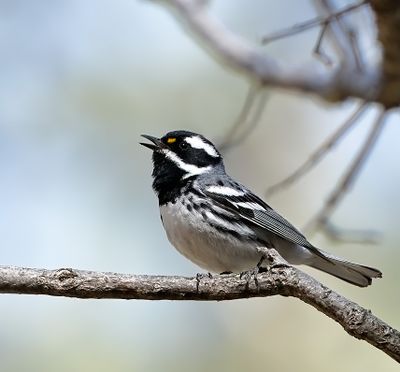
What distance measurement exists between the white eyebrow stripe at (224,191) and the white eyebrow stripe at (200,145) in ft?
1.35

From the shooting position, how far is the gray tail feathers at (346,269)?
4.31 metres

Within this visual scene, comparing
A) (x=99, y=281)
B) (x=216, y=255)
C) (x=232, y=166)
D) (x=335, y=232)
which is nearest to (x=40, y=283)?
(x=99, y=281)

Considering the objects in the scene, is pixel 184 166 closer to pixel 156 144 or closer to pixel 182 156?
pixel 182 156

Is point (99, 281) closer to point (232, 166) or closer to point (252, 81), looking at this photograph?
point (252, 81)

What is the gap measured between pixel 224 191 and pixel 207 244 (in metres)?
0.44

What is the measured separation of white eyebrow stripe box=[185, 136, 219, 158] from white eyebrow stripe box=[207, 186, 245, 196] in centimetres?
41

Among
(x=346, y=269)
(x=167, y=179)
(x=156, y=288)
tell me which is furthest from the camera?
(x=167, y=179)

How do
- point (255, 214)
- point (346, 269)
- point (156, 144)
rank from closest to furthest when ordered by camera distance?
point (346, 269), point (255, 214), point (156, 144)

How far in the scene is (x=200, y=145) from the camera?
16.3ft

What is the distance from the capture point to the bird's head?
15.5ft

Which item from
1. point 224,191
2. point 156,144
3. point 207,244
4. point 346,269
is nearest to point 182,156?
point 156,144

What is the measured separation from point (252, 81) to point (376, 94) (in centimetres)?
113

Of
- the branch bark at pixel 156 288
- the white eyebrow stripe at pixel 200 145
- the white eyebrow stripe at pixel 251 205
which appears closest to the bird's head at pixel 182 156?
the white eyebrow stripe at pixel 200 145

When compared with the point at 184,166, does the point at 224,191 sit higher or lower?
lower
